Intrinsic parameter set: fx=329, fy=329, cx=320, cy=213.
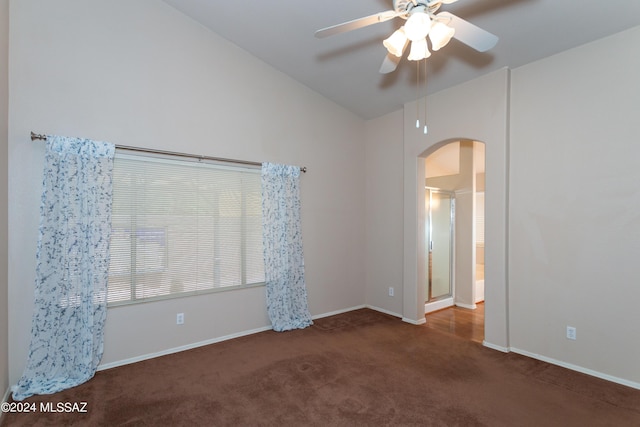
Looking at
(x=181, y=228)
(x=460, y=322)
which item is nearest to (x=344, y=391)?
(x=181, y=228)

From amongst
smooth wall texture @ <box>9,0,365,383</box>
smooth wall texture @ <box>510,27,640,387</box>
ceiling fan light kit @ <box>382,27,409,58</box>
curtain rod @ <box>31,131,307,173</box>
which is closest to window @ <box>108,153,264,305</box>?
curtain rod @ <box>31,131,307,173</box>

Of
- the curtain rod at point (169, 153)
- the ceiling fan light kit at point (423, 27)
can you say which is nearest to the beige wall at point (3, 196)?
the curtain rod at point (169, 153)

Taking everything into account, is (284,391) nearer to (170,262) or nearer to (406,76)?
(170,262)

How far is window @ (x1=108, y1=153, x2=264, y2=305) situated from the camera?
3.22m

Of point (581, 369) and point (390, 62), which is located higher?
point (390, 62)

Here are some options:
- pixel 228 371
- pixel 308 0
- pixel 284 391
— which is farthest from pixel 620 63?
pixel 228 371

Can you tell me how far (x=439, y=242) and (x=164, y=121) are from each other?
4.26m

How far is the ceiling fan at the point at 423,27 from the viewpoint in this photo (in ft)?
6.22

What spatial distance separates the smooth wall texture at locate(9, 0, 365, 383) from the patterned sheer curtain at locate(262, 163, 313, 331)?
0.19 metres

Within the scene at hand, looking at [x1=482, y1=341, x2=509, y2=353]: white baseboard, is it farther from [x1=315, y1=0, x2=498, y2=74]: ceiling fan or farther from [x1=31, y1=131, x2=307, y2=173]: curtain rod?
[x1=31, y1=131, x2=307, y2=173]: curtain rod

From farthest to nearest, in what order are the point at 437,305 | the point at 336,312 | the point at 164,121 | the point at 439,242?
the point at 439,242
the point at 437,305
the point at 336,312
the point at 164,121

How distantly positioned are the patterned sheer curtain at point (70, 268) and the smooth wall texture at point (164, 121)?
0.11 metres

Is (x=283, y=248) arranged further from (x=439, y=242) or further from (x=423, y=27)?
(x=423, y=27)

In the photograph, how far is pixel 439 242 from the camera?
209 inches
